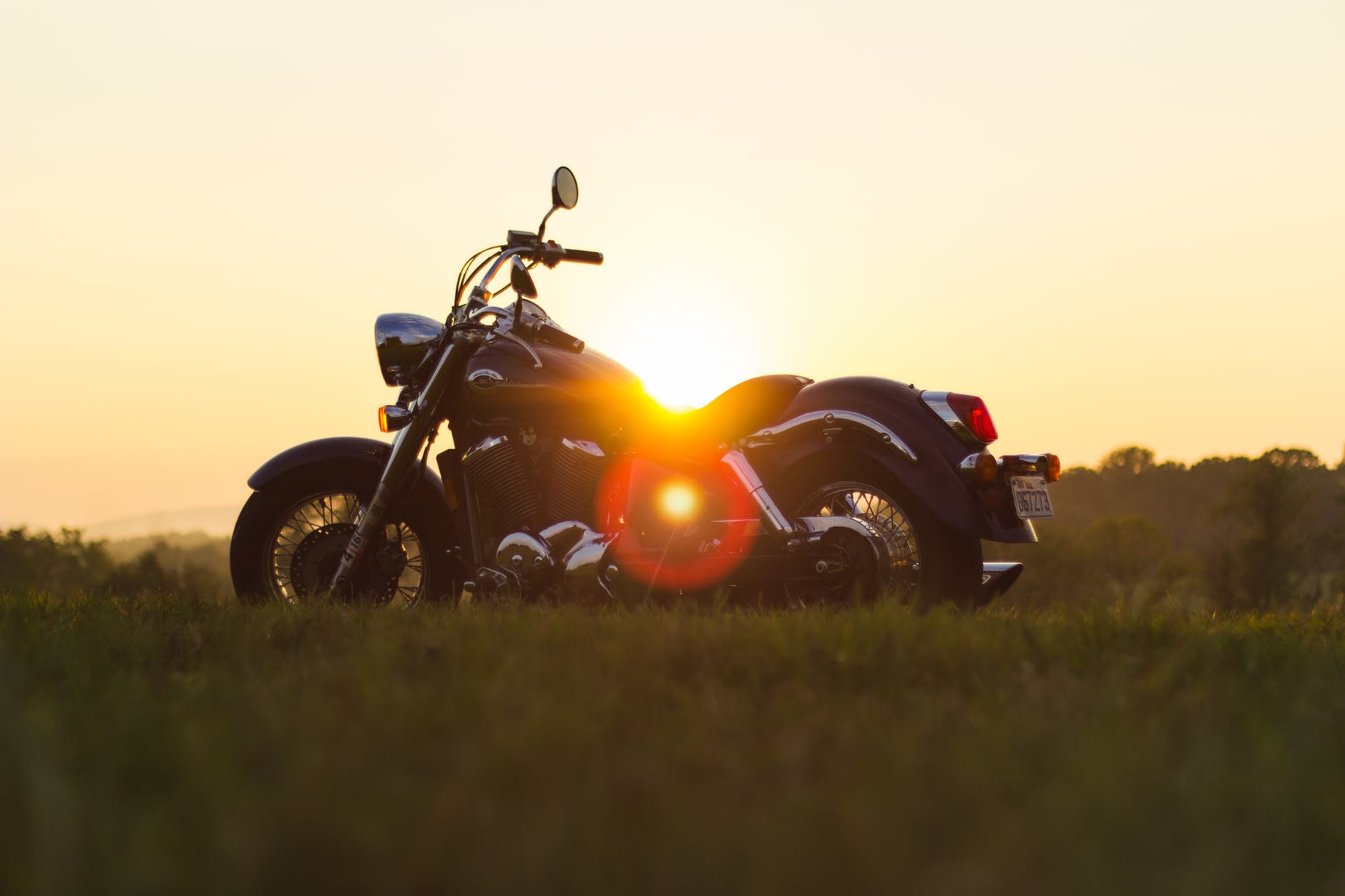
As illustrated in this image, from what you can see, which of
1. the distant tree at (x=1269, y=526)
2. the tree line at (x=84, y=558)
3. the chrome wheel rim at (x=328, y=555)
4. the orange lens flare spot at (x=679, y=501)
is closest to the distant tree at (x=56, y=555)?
the tree line at (x=84, y=558)

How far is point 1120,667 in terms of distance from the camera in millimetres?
3295

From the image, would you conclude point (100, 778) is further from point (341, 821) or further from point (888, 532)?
point (888, 532)

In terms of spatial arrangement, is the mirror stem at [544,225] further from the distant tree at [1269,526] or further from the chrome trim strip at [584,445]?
the distant tree at [1269,526]

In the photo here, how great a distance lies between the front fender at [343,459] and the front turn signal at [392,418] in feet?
0.45

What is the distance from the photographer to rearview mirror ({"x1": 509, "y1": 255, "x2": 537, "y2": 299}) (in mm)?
5820

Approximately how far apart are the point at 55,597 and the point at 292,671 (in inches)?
131

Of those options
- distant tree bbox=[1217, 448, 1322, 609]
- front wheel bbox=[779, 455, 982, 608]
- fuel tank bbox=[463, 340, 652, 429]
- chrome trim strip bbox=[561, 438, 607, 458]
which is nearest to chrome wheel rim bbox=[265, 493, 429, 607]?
fuel tank bbox=[463, 340, 652, 429]

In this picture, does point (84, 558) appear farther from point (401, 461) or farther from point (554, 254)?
point (554, 254)

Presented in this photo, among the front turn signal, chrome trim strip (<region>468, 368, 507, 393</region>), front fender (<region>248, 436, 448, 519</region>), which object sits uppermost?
chrome trim strip (<region>468, 368, 507, 393</region>)

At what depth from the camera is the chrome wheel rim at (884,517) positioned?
16.7ft

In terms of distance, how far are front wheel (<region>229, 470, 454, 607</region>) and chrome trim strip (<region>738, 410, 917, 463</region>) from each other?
5.98ft

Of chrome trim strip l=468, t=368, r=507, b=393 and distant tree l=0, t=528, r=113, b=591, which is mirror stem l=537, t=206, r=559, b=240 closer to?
chrome trim strip l=468, t=368, r=507, b=393

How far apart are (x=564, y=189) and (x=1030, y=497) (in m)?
2.78

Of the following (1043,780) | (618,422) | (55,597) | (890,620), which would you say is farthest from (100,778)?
(55,597)
